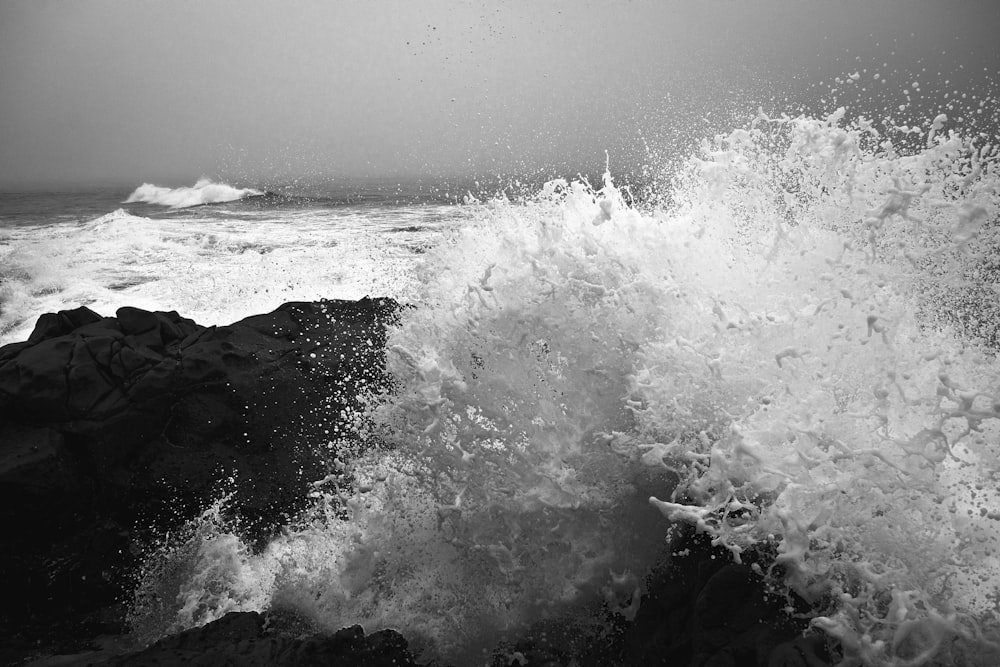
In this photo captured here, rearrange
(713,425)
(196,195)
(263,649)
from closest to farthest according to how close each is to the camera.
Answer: (263,649) → (713,425) → (196,195)

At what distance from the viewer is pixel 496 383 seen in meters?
4.08

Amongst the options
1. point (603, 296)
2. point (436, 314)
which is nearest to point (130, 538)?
point (436, 314)

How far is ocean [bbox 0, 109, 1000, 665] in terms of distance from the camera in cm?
267

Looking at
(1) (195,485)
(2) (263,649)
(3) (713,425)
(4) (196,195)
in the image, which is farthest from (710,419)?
(4) (196,195)

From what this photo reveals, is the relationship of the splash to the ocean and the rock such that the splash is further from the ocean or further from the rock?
the rock

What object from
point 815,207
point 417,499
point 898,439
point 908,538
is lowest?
point 417,499

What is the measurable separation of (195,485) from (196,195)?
29.7m

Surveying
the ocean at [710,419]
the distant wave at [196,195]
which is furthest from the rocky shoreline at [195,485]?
the distant wave at [196,195]

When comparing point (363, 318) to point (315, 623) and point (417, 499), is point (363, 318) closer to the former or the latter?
point (417, 499)

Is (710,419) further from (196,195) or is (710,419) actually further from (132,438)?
(196,195)

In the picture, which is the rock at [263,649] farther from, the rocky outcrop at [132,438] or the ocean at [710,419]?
the rocky outcrop at [132,438]

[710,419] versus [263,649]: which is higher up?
[710,419]

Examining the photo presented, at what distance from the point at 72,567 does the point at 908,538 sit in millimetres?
4812

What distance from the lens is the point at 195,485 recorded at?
4250mm
